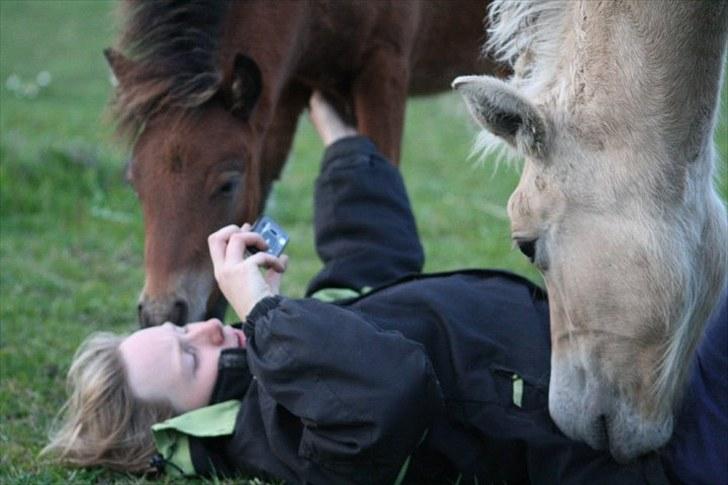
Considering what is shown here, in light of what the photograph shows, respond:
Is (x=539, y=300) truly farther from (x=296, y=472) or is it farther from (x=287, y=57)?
(x=287, y=57)

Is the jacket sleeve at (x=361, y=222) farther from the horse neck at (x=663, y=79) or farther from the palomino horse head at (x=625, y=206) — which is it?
the horse neck at (x=663, y=79)

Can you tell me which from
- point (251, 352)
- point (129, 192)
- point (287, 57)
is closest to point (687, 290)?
point (251, 352)

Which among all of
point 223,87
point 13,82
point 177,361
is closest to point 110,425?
point 177,361

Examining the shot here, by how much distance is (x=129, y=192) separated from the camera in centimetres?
706

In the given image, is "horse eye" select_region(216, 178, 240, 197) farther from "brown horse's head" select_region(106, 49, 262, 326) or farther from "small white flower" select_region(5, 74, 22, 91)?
"small white flower" select_region(5, 74, 22, 91)

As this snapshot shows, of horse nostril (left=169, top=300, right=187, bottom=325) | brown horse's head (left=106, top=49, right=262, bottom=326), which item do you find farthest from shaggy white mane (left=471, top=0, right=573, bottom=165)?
horse nostril (left=169, top=300, right=187, bottom=325)

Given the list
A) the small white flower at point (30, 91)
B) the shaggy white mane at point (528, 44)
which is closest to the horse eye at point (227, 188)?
the shaggy white mane at point (528, 44)

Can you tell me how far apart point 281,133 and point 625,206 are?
2406mm

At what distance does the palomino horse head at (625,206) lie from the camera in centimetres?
268

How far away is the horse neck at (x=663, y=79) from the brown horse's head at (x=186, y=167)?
60.7 inches

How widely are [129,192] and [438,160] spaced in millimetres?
3146

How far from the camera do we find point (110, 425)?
134 inches

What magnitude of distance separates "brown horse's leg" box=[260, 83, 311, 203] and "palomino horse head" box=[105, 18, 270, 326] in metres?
0.61

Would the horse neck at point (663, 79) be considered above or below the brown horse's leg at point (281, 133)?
above
